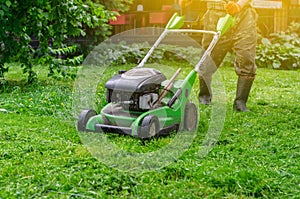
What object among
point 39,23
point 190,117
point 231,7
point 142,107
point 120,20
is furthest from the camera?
point 120,20

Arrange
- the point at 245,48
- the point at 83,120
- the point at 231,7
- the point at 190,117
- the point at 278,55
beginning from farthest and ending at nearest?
1. the point at 278,55
2. the point at 245,48
3. the point at 231,7
4. the point at 190,117
5. the point at 83,120

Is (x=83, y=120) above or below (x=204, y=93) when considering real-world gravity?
above

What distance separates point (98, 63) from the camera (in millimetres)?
9898

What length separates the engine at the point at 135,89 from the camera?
3977 millimetres

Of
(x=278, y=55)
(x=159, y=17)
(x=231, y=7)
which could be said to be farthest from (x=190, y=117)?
(x=159, y=17)

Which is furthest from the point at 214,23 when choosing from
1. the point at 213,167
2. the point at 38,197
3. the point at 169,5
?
the point at 169,5

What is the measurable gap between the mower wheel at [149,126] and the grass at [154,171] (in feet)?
0.21

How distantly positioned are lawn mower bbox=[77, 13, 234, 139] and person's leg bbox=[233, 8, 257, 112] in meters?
1.03

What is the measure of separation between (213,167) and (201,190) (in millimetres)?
390

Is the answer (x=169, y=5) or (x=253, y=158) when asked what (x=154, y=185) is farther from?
(x=169, y=5)

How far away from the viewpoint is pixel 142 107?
4035mm

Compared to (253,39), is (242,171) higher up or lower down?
lower down

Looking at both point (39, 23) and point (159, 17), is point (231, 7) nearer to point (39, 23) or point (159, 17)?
point (39, 23)

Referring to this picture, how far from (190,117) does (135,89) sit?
2.16 feet
